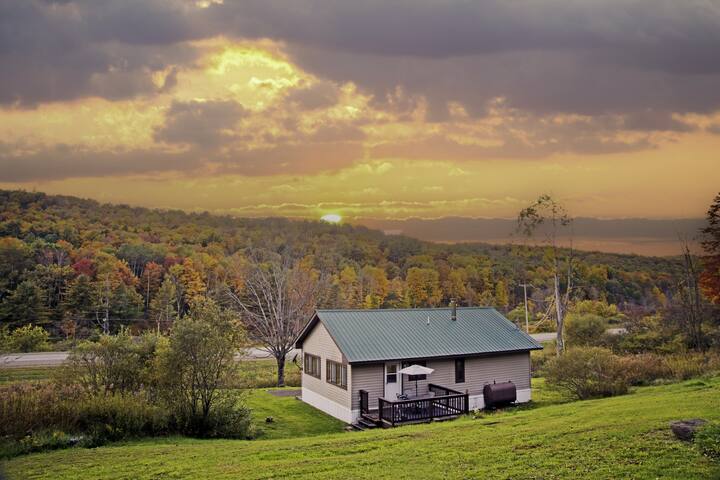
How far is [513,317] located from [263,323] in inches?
1565

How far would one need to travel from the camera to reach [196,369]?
18.5 m

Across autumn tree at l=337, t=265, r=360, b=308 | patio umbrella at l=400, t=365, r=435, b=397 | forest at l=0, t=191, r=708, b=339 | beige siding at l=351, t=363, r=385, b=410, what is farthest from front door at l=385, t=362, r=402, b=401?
autumn tree at l=337, t=265, r=360, b=308

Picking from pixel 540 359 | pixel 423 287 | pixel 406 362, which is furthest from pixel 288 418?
pixel 423 287

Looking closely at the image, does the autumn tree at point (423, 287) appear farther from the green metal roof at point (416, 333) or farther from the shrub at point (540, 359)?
the green metal roof at point (416, 333)

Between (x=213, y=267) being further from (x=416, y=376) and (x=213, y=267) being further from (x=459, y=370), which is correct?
(x=416, y=376)

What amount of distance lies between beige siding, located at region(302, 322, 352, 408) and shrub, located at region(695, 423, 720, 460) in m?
12.9

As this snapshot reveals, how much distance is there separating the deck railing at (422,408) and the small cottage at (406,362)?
0.04 metres

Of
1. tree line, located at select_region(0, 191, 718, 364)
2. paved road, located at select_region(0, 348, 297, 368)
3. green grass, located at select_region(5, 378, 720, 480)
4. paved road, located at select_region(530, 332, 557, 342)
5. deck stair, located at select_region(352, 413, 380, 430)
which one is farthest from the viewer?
tree line, located at select_region(0, 191, 718, 364)

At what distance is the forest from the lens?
56125 millimetres

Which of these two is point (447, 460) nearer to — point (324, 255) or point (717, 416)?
point (717, 416)

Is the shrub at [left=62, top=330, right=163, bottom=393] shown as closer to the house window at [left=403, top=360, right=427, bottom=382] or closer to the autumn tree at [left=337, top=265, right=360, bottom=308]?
the house window at [left=403, top=360, right=427, bottom=382]

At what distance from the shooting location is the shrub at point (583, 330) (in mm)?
37688

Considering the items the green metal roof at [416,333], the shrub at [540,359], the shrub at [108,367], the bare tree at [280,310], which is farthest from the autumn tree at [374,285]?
the shrub at [108,367]

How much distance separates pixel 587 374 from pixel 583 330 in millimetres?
16767
